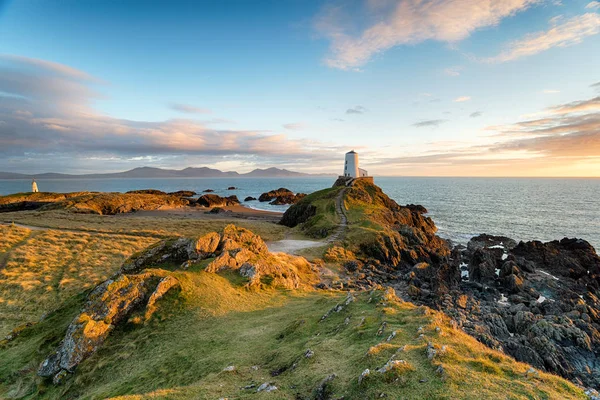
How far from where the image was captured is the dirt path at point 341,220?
4700 centimetres

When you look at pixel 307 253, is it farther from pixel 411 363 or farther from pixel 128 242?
pixel 411 363

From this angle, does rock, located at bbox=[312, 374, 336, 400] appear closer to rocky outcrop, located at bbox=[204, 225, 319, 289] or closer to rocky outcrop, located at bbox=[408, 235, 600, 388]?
rocky outcrop, located at bbox=[408, 235, 600, 388]

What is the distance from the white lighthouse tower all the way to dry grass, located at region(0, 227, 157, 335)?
6261 cm

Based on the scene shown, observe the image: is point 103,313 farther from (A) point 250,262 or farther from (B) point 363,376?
(B) point 363,376

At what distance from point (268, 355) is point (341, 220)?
44844 millimetres

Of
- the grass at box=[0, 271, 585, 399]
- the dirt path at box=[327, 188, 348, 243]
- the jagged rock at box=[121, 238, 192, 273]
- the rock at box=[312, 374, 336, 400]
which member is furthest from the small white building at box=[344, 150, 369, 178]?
the rock at box=[312, 374, 336, 400]

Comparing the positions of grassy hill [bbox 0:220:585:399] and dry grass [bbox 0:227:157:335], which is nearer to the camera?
grassy hill [bbox 0:220:585:399]

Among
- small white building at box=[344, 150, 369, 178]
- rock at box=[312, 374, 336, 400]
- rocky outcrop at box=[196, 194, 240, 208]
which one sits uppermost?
small white building at box=[344, 150, 369, 178]

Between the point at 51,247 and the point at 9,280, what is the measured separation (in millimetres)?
10918

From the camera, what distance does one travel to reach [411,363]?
986cm

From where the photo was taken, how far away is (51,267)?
3312cm

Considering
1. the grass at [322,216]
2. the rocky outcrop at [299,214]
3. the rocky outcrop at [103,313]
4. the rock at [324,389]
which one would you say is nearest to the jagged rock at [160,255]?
the rocky outcrop at [103,313]

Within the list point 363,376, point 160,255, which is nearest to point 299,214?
point 160,255

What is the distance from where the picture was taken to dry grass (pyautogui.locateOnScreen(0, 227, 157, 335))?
83.7 feet
